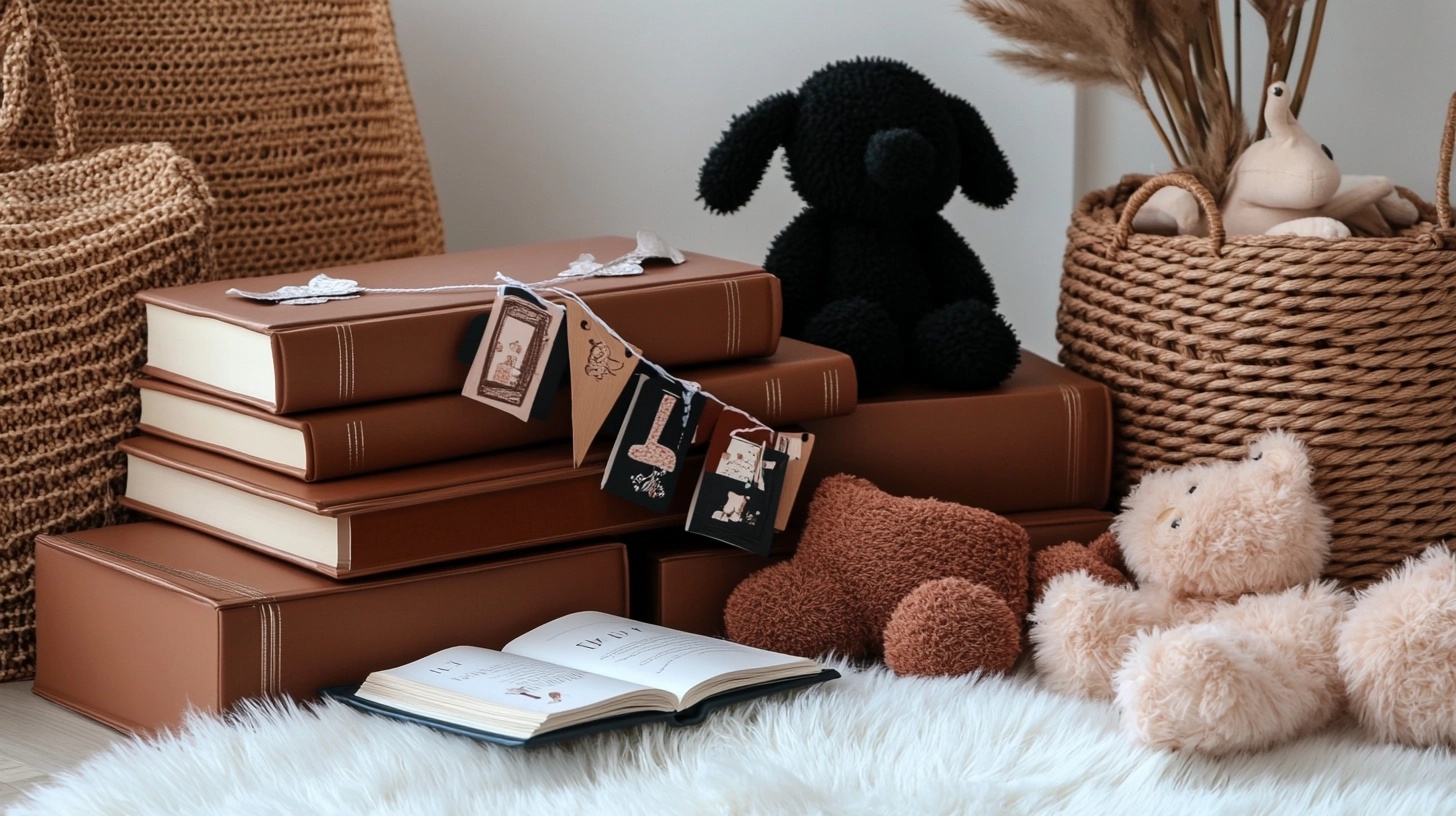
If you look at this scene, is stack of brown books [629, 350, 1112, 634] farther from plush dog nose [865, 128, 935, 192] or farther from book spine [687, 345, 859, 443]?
plush dog nose [865, 128, 935, 192]

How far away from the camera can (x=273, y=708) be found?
789mm

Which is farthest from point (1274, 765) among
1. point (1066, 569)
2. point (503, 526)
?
point (503, 526)

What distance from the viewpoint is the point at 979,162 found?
1.16m

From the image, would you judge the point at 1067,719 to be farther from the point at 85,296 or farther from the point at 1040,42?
the point at 85,296

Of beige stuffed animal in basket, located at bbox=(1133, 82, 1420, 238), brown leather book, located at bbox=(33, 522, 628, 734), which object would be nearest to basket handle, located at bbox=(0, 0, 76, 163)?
brown leather book, located at bbox=(33, 522, 628, 734)

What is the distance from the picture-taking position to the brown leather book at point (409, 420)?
32.5 inches

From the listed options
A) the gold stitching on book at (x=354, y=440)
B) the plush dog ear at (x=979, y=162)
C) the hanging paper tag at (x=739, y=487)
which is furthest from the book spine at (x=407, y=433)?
the plush dog ear at (x=979, y=162)

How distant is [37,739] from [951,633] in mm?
575

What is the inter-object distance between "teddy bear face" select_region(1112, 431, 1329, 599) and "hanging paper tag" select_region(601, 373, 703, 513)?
332 mm

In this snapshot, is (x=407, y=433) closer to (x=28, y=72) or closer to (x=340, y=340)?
(x=340, y=340)

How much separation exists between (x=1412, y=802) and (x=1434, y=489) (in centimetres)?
38

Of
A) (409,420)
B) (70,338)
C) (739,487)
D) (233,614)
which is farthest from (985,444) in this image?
(70,338)

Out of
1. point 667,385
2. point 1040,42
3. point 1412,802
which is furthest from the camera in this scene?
point 1040,42

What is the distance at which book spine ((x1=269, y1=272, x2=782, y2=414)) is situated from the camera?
0.82 m
